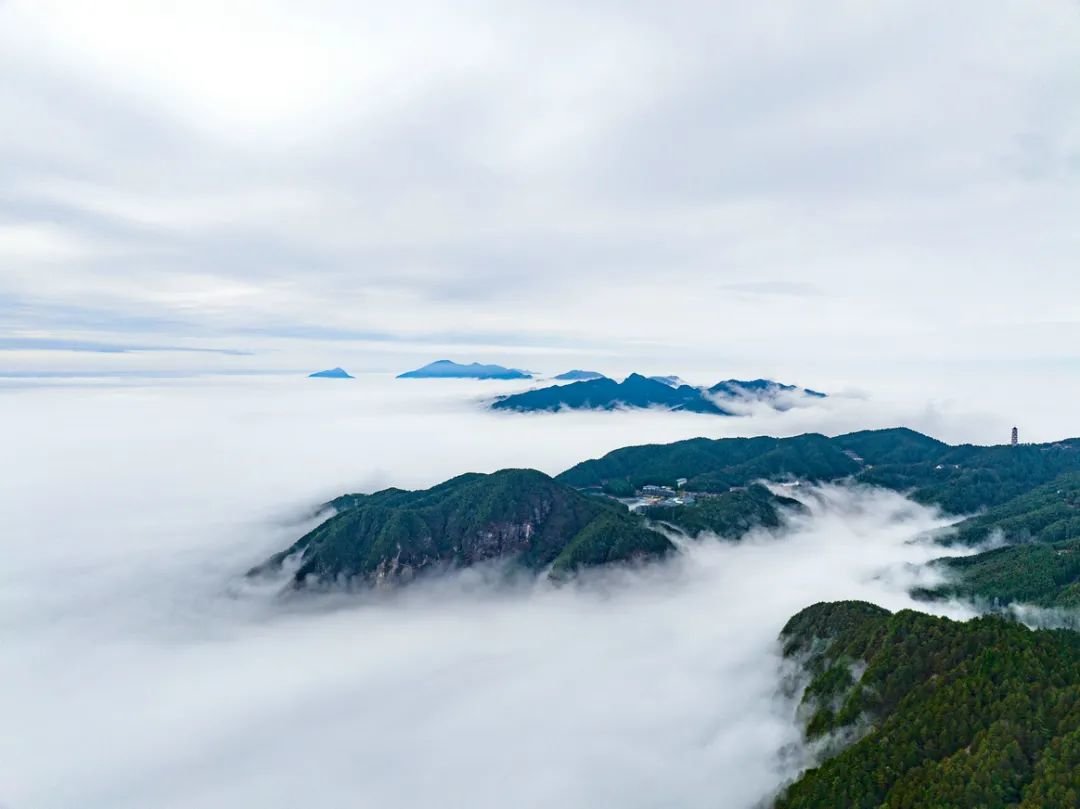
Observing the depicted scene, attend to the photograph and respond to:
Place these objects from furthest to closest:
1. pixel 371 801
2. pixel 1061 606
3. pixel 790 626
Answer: pixel 790 626 < pixel 1061 606 < pixel 371 801

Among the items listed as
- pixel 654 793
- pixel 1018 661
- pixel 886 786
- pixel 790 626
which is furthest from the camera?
pixel 790 626

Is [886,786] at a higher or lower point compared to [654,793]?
higher

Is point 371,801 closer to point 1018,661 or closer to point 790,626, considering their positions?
point 790,626

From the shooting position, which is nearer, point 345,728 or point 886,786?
point 886,786

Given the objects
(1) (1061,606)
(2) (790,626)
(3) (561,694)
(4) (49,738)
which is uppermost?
(1) (1061,606)

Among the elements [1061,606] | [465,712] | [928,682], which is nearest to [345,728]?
[465,712]

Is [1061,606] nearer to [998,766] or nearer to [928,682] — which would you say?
[928,682]
